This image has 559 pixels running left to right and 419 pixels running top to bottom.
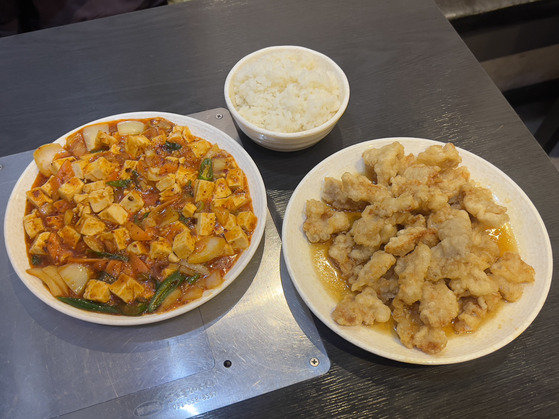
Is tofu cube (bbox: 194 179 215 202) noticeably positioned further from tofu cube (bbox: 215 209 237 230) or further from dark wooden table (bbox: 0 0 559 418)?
dark wooden table (bbox: 0 0 559 418)

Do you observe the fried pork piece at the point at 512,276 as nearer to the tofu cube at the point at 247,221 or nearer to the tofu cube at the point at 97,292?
the tofu cube at the point at 247,221

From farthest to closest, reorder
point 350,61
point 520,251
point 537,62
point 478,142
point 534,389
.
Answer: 1. point 537,62
2. point 350,61
3. point 478,142
4. point 520,251
5. point 534,389

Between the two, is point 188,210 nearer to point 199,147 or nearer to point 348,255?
point 199,147

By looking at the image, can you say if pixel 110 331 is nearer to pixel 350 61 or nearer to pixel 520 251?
pixel 520 251

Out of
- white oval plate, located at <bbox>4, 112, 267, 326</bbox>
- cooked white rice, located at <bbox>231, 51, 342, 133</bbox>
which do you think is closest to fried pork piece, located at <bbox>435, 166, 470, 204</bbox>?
cooked white rice, located at <bbox>231, 51, 342, 133</bbox>

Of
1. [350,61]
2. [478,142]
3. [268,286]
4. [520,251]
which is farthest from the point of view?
[350,61]

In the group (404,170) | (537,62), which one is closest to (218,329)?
(404,170)
